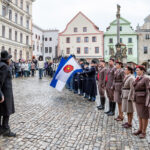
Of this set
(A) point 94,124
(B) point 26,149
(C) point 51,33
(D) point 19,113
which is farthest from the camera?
(C) point 51,33

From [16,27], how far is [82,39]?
618 inches

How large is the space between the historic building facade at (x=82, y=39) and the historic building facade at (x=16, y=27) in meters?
8.56

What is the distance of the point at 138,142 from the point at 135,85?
1.36 metres

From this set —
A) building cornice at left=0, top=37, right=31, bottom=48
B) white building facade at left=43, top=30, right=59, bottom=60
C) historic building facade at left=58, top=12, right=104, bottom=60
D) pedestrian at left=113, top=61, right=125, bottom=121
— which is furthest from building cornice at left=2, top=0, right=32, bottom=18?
pedestrian at left=113, top=61, right=125, bottom=121

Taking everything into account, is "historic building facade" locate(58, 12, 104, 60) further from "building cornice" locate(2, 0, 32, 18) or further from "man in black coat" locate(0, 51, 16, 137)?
"man in black coat" locate(0, 51, 16, 137)

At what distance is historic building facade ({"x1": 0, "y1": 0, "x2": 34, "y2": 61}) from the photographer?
117 ft

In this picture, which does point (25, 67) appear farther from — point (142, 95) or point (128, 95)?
point (142, 95)

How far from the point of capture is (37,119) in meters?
6.33

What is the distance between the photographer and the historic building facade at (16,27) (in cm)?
3556

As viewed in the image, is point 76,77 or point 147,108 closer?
point 147,108

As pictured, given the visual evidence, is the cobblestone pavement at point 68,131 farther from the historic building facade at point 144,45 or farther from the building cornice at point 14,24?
the historic building facade at point 144,45

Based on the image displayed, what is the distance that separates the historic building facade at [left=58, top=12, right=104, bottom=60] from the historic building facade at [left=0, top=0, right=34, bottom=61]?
8560 mm

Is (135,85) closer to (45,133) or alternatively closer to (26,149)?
(45,133)

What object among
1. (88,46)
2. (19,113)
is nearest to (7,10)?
(88,46)
